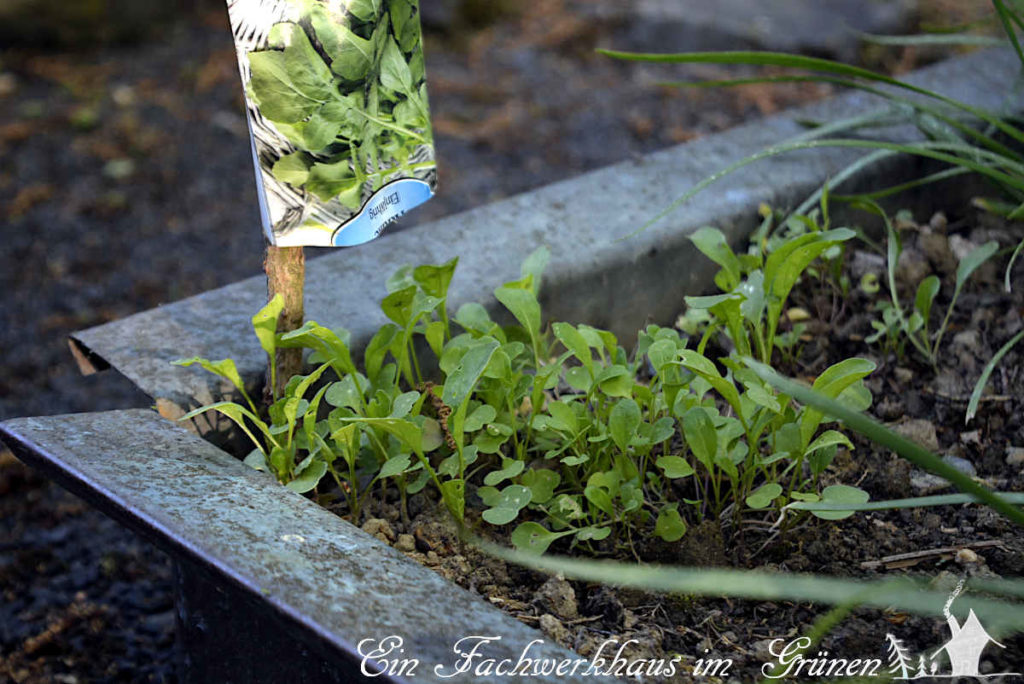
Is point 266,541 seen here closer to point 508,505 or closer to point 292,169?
point 508,505

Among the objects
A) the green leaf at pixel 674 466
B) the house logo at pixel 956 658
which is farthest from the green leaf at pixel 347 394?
the house logo at pixel 956 658

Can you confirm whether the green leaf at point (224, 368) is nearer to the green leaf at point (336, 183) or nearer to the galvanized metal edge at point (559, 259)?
the galvanized metal edge at point (559, 259)

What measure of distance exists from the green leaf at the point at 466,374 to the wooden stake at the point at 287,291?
8.9 inches

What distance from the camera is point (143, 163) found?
2.87m

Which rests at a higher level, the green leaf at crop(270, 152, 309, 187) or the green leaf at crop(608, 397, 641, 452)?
the green leaf at crop(270, 152, 309, 187)

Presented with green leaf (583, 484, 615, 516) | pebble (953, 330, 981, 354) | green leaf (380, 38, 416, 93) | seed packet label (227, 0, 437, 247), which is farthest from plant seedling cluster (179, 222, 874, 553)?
pebble (953, 330, 981, 354)

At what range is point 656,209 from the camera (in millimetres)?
1471

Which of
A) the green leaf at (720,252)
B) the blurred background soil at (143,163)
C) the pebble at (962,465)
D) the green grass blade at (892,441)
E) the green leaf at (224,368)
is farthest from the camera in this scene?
the blurred background soil at (143,163)

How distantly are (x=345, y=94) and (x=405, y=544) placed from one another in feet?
1.51

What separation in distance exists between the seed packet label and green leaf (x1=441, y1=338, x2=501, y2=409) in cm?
19

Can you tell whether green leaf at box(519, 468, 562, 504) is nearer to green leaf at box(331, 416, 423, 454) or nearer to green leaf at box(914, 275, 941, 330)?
green leaf at box(331, 416, 423, 454)

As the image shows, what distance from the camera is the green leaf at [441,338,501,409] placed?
0.93 metres

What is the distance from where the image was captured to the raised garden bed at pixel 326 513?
31.0 inches

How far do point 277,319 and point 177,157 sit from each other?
2.05m
